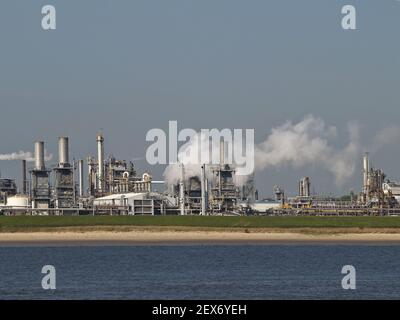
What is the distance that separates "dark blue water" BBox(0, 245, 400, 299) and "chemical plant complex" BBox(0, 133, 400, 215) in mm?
56692

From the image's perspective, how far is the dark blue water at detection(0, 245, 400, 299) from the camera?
53.0 m

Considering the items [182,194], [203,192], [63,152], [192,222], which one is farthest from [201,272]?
[63,152]

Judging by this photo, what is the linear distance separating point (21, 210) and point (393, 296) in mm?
115041

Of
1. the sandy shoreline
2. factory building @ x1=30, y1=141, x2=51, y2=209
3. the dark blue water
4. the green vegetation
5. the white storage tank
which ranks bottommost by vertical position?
the dark blue water

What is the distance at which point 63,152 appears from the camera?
171 meters

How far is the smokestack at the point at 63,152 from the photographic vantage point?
17050cm

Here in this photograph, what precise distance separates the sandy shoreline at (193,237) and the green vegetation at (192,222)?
8.88 feet

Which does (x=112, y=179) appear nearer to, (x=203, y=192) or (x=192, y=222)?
(x=203, y=192)

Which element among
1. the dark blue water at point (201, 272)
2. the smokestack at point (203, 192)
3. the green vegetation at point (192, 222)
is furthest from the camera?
the smokestack at point (203, 192)

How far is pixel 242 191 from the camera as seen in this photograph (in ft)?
581

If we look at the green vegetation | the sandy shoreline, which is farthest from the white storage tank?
the sandy shoreline

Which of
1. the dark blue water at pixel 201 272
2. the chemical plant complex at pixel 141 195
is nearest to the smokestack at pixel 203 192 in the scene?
the chemical plant complex at pixel 141 195

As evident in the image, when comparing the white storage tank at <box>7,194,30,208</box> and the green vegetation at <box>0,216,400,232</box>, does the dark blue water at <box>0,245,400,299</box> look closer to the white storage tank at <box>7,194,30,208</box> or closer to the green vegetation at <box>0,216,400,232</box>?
the green vegetation at <box>0,216,400,232</box>

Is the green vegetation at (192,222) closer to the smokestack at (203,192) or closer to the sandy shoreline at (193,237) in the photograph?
the sandy shoreline at (193,237)
